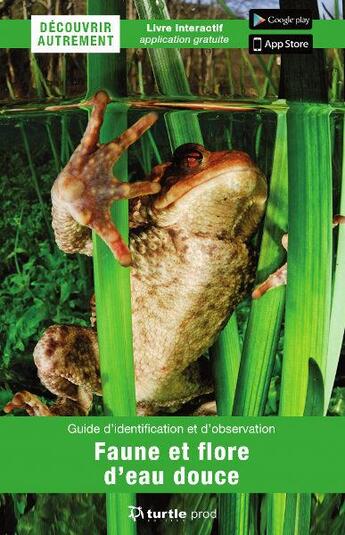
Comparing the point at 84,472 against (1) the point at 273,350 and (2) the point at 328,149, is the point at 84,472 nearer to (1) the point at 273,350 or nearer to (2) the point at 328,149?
(1) the point at 273,350

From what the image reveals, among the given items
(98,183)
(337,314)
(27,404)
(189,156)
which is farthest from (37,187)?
(337,314)

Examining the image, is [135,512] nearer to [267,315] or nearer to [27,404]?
[27,404]

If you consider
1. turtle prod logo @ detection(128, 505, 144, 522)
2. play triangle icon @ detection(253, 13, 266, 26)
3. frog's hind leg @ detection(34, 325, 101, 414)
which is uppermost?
play triangle icon @ detection(253, 13, 266, 26)

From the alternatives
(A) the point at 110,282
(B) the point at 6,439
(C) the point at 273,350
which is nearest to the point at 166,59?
(A) the point at 110,282

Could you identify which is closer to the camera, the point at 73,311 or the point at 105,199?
the point at 105,199

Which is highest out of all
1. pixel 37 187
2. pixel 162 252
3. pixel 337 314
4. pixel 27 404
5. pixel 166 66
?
pixel 166 66

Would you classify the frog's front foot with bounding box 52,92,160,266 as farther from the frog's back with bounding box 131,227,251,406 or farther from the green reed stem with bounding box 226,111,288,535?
the green reed stem with bounding box 226,111,288,535

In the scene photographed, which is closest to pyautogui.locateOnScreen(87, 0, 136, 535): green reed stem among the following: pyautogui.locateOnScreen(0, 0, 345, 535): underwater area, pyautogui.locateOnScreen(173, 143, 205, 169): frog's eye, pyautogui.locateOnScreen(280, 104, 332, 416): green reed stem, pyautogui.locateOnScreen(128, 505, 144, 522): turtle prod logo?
pyautogui.locateOnScreen(0, 0, 345, 535): underwater area
